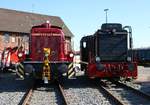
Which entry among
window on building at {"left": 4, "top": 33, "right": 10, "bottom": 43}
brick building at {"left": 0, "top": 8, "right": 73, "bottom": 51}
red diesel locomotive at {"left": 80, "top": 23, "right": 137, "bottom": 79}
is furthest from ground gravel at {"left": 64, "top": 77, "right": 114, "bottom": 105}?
window on building at {"left": 4, "top": 33, "right": 10, "bottom": 43}

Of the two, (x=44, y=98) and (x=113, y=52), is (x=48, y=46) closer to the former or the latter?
(x=113, y=52)

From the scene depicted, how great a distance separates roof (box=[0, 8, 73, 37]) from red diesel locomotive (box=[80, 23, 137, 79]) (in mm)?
56874

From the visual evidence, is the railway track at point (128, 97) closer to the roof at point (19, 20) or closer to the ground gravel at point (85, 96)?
the ground gravel at point (85, 96)

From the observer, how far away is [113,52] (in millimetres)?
20531

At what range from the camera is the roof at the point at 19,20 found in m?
78.1

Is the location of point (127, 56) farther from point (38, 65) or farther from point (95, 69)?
point (38, 65)

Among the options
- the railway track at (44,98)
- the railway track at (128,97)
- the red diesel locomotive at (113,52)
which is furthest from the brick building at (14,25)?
the railway track at (128,97)

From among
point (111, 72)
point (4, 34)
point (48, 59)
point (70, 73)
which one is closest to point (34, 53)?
point (48, 59)

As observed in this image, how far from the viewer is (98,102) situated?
14125mm

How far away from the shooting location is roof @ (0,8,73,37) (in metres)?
78.1

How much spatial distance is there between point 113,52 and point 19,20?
211 ft

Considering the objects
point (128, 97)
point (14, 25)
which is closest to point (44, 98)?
point (128, 97)

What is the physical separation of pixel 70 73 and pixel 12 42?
5936 centimetres

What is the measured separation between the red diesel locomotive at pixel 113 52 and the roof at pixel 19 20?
56.9 m
